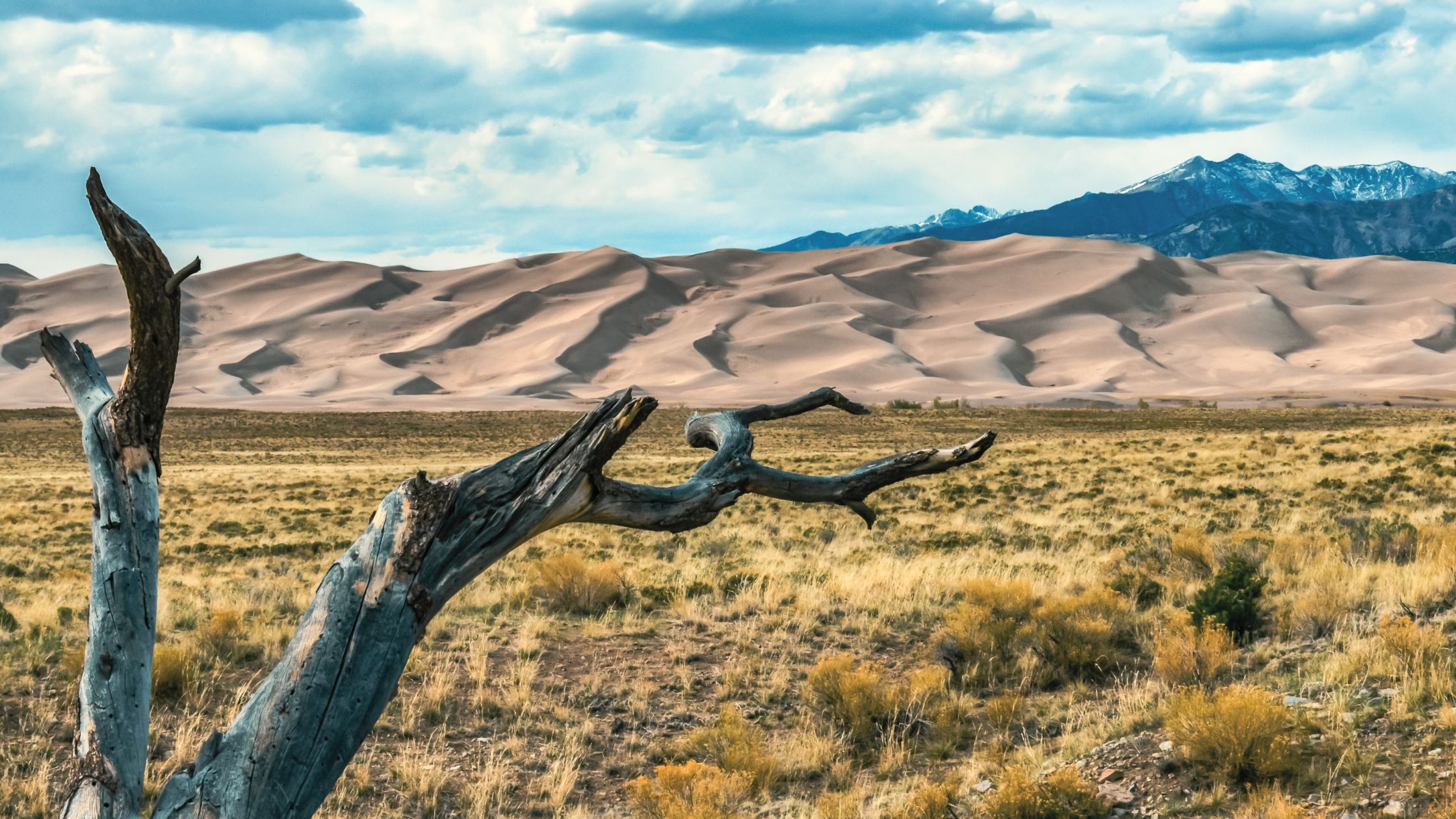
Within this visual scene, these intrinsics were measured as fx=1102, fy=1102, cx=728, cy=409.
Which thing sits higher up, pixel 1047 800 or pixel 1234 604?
pixel 1234 604

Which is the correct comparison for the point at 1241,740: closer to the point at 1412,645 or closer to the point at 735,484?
the point at 1412,645

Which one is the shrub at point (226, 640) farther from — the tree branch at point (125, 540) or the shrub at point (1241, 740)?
the shrub at point (1241, 740)

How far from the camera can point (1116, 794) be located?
5742mm

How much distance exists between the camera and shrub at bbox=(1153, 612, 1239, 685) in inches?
305

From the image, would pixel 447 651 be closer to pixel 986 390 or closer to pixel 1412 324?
pixel 986 390

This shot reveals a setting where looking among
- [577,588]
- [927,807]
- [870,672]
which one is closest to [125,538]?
[927,807]

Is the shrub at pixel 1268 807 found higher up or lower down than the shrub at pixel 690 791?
higher up

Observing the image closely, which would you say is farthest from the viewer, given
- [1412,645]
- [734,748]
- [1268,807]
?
[1412,645]

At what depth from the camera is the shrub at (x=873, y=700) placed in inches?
296

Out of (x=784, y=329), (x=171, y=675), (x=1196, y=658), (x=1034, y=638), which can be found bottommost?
(x=1034, y=638)

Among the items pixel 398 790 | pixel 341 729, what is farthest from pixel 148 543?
pixel 398 790

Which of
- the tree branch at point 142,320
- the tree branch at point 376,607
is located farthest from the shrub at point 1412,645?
the tree branch at point 142,320

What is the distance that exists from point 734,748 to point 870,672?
1.59 meters

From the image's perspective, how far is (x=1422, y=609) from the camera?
8.36m
